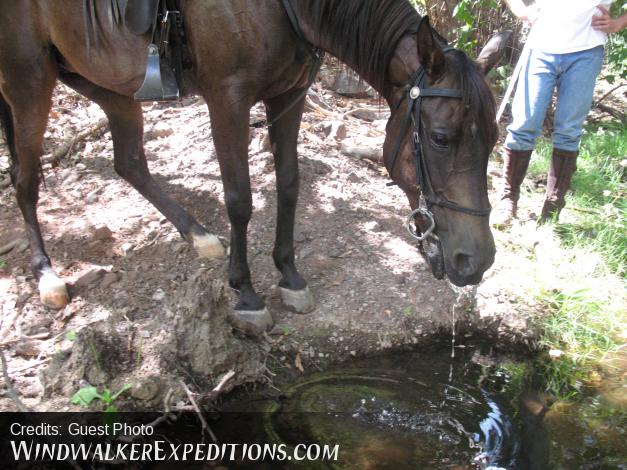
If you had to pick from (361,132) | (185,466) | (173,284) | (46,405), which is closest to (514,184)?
(361,132)

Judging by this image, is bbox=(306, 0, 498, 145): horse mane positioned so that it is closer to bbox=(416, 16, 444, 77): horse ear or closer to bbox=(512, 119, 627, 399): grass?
bbox=(416, 16, 444, 77): horse ear

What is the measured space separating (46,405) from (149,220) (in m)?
1.72

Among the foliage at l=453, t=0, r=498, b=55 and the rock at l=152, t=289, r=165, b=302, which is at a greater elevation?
the foliage at l=453, t=0, r=498, b=55

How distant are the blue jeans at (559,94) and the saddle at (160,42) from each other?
2584 millimetres

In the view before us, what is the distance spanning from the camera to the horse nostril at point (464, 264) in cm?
246

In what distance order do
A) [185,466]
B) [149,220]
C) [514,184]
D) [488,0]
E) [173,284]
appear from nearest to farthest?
[185,466] < [173,284] < [149,220] < [514,184] < [488,0]

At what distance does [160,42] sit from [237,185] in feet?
2.68

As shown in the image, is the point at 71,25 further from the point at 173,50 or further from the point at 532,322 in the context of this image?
the point at 532,322

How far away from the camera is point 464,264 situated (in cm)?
249

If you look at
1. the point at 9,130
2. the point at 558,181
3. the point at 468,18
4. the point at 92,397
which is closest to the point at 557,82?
the point at 558,181

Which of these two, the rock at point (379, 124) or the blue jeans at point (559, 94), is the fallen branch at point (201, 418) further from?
the rock at point (379, 124)

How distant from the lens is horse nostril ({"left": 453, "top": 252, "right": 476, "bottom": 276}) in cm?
246

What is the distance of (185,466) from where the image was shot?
2459 millimetres

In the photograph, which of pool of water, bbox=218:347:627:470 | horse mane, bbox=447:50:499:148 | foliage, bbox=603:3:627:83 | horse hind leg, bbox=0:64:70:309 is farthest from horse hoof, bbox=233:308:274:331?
foliage, bbox=603:3:627:83
